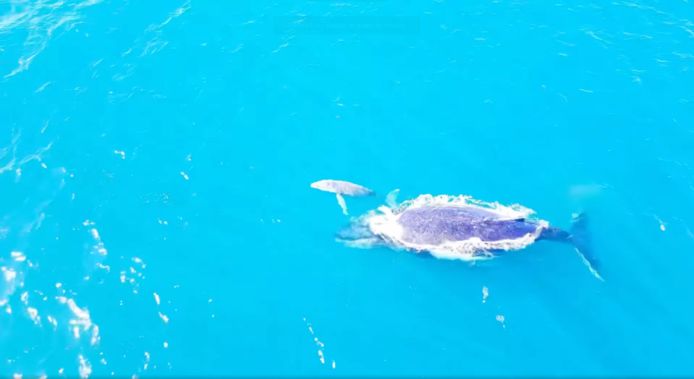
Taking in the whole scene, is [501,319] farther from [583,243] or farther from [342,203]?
[342,203]

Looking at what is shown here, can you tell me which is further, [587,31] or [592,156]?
[587,31]

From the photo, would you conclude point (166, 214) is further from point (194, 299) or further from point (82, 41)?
point (82, 41)

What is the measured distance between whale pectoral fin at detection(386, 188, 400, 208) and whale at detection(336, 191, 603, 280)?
1.95 metres

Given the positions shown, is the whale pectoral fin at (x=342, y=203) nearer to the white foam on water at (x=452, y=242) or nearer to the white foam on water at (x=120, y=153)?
the white foam on water at (x=452, y=242)

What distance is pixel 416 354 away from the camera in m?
→ 45.5

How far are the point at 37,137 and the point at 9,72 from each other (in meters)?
11.7

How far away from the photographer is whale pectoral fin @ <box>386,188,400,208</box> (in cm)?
5531

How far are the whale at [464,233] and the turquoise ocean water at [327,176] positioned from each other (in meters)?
1.34

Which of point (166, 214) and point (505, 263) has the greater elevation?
point (166, 214)

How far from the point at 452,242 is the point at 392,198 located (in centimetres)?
763

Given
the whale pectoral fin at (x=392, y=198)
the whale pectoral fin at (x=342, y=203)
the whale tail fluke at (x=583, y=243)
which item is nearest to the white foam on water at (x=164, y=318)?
the whale pectoral fin at (x=342, y=203)

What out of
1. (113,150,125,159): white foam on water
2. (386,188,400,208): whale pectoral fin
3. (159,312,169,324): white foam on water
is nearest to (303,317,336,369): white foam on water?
(159,312,169,324): white foam on water

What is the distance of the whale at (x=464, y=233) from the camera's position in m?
51.2

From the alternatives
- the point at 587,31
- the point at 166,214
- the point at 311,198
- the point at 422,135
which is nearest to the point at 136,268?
the point at 166,214
